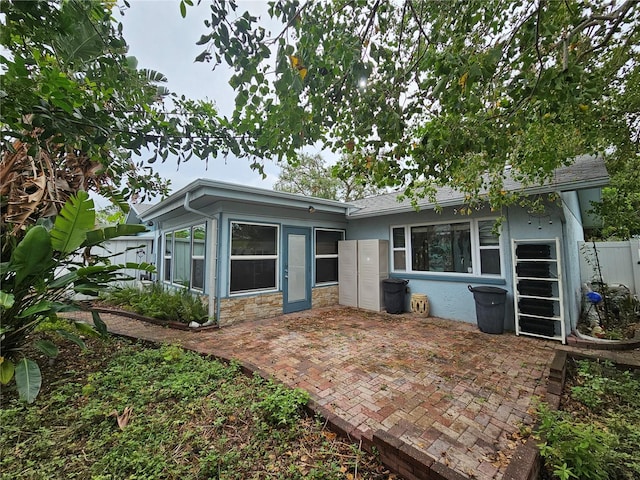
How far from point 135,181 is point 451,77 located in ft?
13.7

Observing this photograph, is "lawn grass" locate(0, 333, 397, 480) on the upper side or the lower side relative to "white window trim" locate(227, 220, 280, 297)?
lower

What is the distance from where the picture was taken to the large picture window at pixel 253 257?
6109 mm

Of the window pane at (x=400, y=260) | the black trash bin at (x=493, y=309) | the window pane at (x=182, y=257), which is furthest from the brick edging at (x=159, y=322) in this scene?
the black trash bin at (x=493, y=309)

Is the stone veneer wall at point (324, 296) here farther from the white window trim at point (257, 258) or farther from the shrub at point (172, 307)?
the shrub at point (172, 307)

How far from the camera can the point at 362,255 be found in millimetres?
7477

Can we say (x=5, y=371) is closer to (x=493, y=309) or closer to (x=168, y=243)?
(x=168, y=243)

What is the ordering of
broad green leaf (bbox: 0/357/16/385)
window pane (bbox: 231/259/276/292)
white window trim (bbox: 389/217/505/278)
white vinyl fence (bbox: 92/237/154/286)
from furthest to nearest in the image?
white vinyl fence (bbox: 92/237/154/286), window pane (bbox: 231/259/276/292), white window trim (bbox: 389/217/505/278), broad green leaf (bbox: 0/357/16/385)

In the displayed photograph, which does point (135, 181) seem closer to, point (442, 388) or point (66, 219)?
point (66, 219)

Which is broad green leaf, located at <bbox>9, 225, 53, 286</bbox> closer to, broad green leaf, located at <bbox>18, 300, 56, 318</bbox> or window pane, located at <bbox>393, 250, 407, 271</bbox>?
broad green leaf, located at <bbox>18, 300, 56, 318</bbox>

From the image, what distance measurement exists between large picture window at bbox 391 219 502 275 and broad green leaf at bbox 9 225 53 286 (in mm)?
6801

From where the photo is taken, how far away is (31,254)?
2842 millimetres

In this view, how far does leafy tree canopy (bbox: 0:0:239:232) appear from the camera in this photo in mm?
2213

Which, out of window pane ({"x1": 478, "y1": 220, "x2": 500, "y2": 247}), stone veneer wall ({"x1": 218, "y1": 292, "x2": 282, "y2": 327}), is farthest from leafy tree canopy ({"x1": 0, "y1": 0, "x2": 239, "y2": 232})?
window pane ({"x1": 478, "y1": 220, "x2": 500, "y2": 247})

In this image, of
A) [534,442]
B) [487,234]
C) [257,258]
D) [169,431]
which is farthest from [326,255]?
[534,442]
